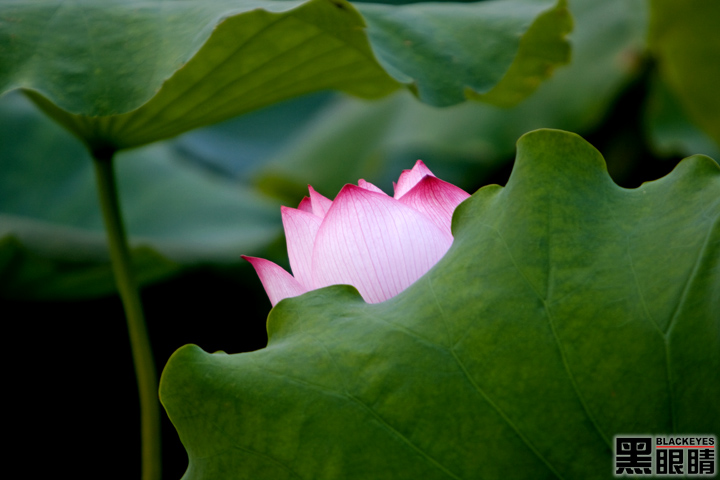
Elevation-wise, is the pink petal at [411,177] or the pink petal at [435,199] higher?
the pink petal at [411,177]

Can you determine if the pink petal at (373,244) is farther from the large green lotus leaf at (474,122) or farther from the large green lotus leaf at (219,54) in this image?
the large green lotus leaf at (474,122)

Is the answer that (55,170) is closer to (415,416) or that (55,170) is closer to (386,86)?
(386,86)

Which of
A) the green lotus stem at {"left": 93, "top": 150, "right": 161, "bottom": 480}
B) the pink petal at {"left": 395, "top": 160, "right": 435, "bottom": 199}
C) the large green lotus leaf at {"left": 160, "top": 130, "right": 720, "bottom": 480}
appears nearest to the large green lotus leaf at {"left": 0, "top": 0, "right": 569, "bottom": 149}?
the green lotus stem at {"left": 93, "top": 150, "right": 161, "bottom": 480}

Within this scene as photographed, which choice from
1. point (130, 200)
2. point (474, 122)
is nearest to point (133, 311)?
point (130, 200)

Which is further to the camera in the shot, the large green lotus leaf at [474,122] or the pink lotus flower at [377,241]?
the large green lotus leaf at [474,122]

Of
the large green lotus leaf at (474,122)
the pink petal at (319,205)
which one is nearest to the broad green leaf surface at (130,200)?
the large green lotus leaf at (474,122)

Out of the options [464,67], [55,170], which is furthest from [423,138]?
[464,67]
